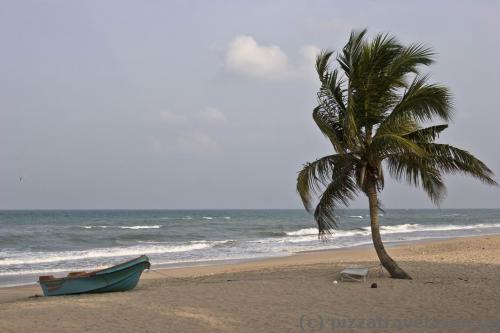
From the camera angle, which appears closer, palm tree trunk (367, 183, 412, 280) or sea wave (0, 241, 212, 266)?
palm tree trunk (367, 183, 412, 280)

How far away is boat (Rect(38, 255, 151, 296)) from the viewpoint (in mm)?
12430

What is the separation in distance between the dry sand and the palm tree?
173 cm

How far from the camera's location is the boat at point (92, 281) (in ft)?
40.8

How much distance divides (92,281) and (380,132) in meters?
7.08

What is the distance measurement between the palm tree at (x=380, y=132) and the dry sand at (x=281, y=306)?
1.73 metres

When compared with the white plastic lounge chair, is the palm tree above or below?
above

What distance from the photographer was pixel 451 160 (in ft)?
39.8

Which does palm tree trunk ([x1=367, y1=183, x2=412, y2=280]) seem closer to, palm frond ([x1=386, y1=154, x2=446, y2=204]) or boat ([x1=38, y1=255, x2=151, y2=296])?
palm frond ([x1=386, y1=154, x2=446, y2=204])

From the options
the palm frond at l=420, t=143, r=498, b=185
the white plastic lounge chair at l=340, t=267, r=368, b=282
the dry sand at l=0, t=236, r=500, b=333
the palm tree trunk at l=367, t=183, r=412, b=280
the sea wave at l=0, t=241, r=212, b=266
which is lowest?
the sea wave at l=0, t=241, r=212, b=266

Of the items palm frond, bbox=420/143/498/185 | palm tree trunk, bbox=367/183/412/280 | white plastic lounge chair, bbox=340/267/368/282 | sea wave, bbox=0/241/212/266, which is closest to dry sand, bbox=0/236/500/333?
white plastic lounge chair, bbox=340/267/368/282

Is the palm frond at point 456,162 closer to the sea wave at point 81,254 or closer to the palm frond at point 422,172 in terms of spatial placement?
the palm frond at point 422,172

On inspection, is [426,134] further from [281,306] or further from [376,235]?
[281,306]

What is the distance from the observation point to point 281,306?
9.81 metres

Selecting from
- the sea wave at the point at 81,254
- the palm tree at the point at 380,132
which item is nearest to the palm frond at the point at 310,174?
the palm tree at the point at 380,132
